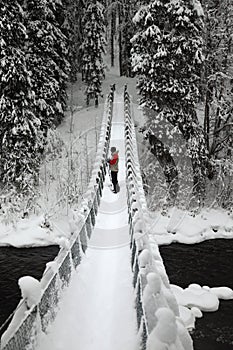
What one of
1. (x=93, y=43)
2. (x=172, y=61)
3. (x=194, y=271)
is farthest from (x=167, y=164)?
(x=93, y=43)

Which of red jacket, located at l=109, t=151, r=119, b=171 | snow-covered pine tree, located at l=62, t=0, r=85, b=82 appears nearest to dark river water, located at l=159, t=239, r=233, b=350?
red jacket, located at l=109, t=151, r=119, b=171

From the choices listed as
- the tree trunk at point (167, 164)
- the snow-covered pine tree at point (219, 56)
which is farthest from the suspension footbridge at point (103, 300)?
the snow-covered pine tree at point (219, 56)

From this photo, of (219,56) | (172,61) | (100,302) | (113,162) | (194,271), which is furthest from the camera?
(219,56)

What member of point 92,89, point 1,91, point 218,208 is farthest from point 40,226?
point 92,89

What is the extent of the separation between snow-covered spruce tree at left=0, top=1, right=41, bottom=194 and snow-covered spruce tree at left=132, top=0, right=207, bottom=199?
20.0 ft

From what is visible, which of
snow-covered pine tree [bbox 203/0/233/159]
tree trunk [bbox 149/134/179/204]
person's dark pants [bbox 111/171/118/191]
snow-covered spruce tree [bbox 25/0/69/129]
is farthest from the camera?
snow-covered spruce tree [bbox 25/0/69/129]

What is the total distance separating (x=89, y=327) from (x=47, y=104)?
766 inches

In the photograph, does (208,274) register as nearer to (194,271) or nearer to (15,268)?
(194,271)

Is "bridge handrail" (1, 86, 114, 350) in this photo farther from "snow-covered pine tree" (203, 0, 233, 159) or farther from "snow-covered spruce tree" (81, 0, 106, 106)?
"snow-covered spruce tree" (81, 0, 106, 106)

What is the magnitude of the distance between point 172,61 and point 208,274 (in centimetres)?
1112

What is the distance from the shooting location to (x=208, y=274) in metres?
16.4

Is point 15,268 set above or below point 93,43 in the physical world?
below

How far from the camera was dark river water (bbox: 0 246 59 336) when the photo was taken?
13.7 metres

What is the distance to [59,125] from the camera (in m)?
32.0
